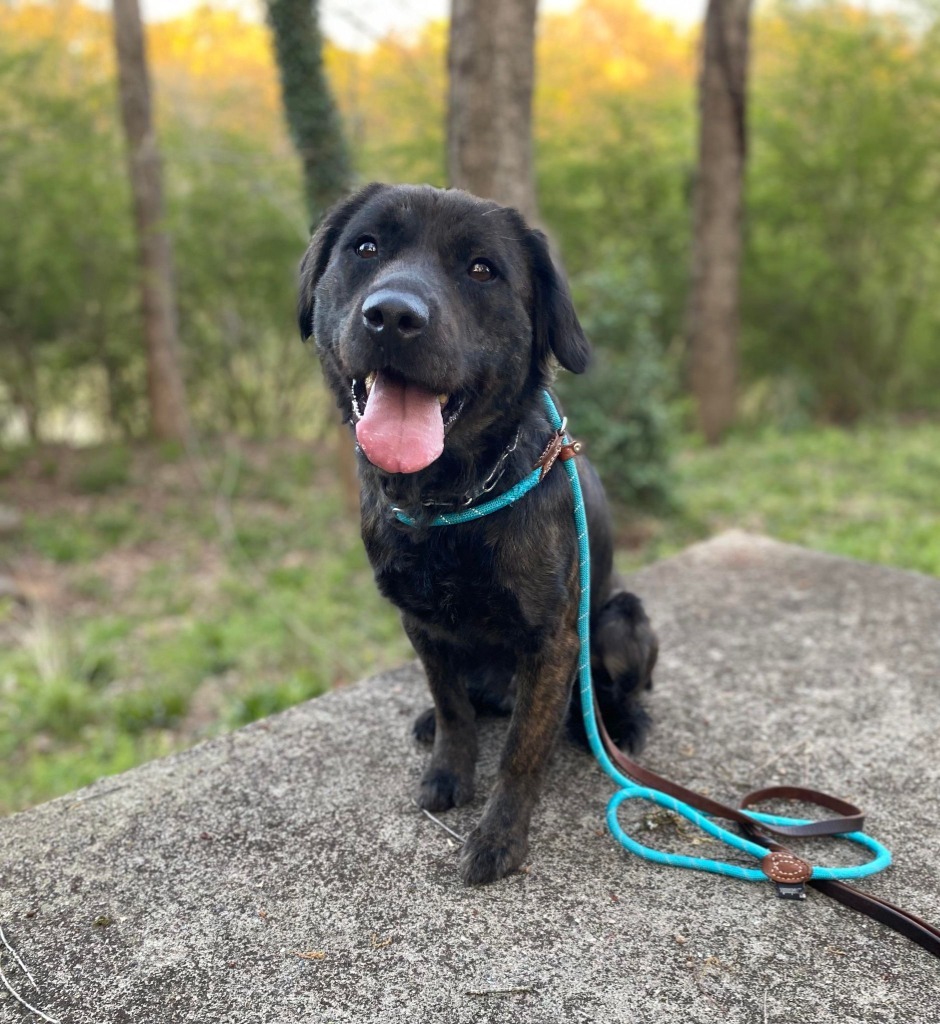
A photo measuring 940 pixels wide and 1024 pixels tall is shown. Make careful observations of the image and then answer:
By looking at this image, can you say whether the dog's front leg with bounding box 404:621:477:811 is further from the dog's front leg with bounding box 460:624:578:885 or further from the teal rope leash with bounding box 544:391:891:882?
the teal rope leash with bounding box 544:391:891:882

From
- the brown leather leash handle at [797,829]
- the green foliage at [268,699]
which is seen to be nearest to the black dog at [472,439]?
the brown leather leash handle at [797,829]

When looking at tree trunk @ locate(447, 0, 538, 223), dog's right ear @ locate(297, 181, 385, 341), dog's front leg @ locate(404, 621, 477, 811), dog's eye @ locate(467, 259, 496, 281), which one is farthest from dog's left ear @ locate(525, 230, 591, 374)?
tree trunk @ locate(447, 0, 538, 223)

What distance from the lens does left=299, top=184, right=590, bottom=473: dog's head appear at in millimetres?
1822

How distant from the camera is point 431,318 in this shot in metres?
1.80

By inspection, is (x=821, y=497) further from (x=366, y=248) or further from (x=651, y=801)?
(x=366, y=248)

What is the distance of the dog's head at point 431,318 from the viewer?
1.82 metres

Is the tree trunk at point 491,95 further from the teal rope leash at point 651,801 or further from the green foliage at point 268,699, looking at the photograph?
the teal rope leash at point 651,801

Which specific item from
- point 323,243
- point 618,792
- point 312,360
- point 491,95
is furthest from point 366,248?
point 312,360

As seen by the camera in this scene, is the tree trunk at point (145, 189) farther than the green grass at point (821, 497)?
Yes

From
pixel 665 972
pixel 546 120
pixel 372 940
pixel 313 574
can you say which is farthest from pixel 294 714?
pixel 546 120

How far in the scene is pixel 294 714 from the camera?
110 inches

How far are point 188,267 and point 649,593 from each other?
9.04 meters

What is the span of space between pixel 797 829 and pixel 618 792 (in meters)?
0.44

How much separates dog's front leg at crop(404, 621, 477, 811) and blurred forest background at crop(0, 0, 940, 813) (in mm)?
2714
